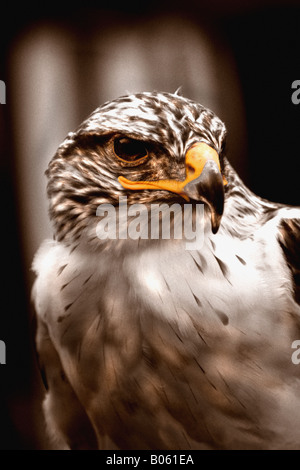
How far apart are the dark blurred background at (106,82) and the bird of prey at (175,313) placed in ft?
0.18

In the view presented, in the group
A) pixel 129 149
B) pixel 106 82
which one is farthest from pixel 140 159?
pixel 106 82

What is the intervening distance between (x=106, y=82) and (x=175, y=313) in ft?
1.17

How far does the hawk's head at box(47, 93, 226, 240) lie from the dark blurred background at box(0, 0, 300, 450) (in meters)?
0.06

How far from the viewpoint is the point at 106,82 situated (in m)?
0.68

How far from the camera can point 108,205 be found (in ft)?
1.97

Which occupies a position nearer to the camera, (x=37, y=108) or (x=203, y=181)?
(x=203, y=181)

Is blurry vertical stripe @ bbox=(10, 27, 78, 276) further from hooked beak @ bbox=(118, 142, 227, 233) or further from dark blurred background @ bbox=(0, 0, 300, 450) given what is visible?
hooked beak @ bbox=(118, 142, 227, 233)

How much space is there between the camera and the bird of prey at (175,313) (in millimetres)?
623

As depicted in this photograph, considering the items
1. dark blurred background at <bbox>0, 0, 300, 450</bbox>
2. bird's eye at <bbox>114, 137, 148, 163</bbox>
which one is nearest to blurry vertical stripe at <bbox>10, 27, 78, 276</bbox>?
dark blurred background at <bbox>0, 0, 300, 450</bbox>

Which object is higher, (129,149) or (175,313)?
(129,149)

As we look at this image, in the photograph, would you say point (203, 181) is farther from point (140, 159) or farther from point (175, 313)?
point (175, 313)

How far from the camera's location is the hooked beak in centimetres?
51
